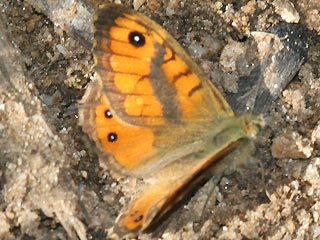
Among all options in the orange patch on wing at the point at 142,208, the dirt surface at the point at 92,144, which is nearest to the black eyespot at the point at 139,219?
the orange patch on wing at the point at 142,208

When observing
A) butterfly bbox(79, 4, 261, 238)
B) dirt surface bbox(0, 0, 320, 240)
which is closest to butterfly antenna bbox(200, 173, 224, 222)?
dirt surface bbox(0, 0, 320, 240)

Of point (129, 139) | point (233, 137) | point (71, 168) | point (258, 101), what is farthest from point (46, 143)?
point (258, 101)

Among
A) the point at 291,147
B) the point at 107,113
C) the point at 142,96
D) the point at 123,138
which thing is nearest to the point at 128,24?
the point at 142,96

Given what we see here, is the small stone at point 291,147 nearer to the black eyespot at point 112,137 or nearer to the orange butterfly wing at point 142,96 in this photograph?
the orange butterfly wing at point 142,96

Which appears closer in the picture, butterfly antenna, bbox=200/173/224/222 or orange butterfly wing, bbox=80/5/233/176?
orange butterfly wing, bbox=80/5/233/176

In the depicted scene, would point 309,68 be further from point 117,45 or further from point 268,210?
point 117,45

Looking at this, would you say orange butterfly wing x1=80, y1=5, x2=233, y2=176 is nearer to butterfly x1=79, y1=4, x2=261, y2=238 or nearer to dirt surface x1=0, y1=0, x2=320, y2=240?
butterfly x1=79, y1=4, x2=261, y2=238
